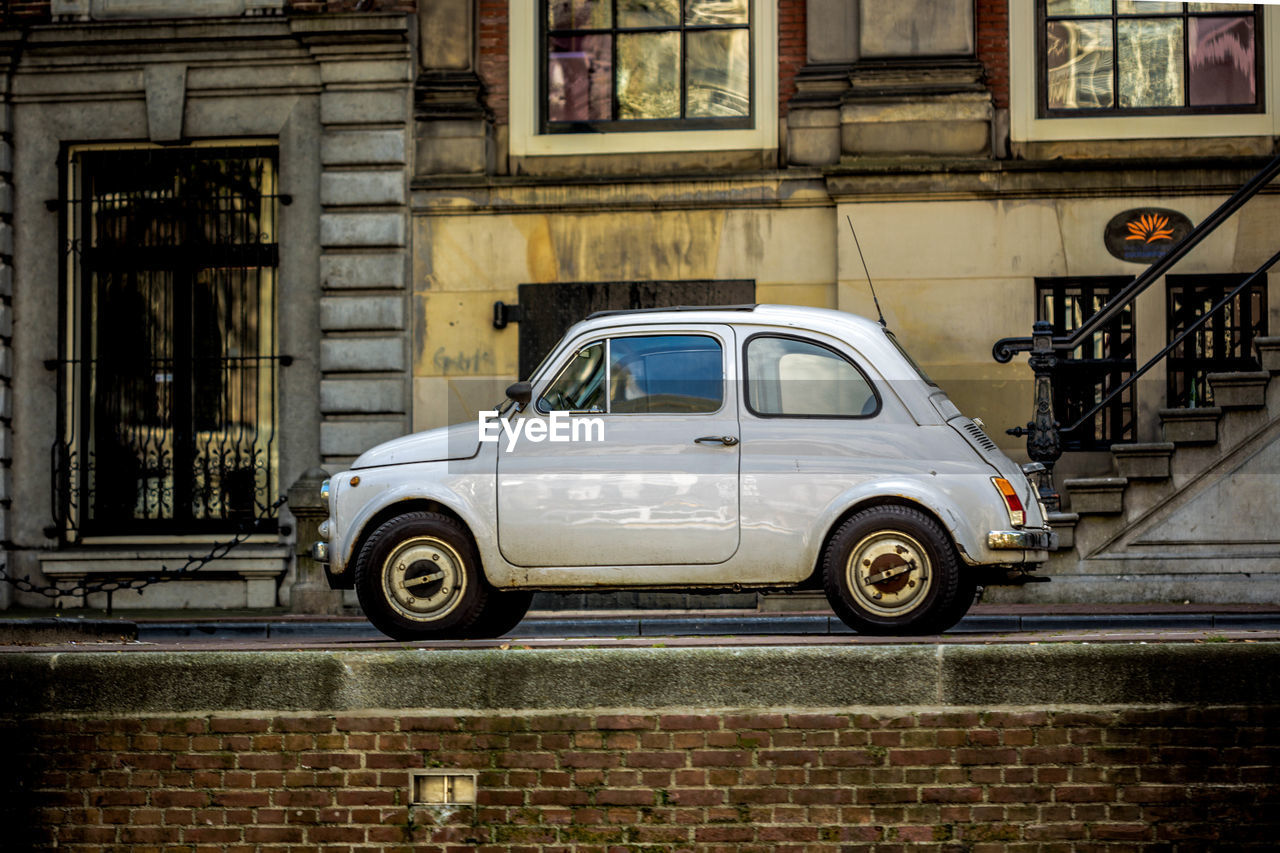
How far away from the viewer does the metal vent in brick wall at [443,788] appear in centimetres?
532

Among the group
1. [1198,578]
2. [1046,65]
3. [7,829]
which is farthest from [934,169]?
[7,829]

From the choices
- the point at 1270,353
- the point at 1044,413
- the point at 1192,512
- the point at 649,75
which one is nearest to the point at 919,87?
the point at 649,75

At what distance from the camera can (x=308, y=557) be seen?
11602 millimetres

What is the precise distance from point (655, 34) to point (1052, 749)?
1014 centimetres

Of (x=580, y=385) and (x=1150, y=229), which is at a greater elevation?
(x=1150, y=229)

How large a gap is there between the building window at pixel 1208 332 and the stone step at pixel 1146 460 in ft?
6.14

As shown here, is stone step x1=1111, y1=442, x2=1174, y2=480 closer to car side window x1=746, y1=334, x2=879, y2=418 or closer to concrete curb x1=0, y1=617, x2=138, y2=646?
car side window x1=746, y1=334, x2=879, y2=418

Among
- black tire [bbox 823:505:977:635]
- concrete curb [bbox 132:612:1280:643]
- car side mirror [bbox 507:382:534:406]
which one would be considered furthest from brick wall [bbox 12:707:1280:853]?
concrete curb [bbox 132:612:1280:643]

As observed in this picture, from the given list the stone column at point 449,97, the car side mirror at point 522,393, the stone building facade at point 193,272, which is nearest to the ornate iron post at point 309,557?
the stone building facade at point 193,272

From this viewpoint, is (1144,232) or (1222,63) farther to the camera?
(1222,63)

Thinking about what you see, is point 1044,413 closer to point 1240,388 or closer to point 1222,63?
point 1240,388

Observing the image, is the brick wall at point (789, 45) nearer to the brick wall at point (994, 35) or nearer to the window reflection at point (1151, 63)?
the brick wall at point (994, 35)

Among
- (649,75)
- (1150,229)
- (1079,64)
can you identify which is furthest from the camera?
(649,75)

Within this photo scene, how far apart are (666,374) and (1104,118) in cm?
759
